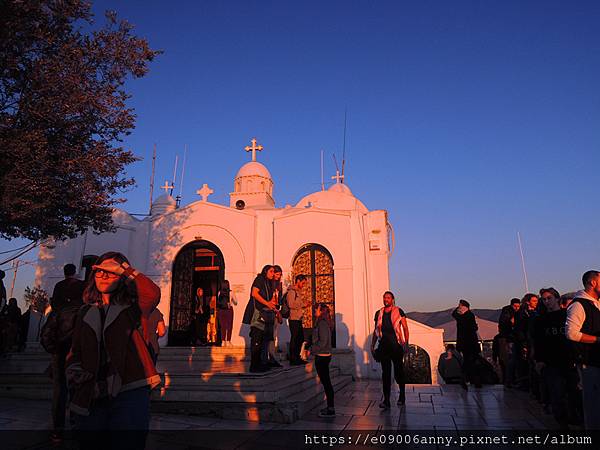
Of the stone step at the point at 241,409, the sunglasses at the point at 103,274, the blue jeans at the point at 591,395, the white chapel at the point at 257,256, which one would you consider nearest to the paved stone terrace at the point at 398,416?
the stone step at the point at 241,409

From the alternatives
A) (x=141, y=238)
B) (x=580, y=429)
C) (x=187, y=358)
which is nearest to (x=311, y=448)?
(x=580, y=429)

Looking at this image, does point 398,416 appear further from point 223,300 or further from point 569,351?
point 223,300

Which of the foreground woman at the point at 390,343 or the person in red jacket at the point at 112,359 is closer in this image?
the person in red jacket at the point at 112,359

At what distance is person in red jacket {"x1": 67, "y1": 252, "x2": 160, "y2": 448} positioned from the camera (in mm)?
2221

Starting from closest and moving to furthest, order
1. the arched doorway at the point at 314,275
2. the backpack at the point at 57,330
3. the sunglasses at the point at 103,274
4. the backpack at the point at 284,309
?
the sunglasses at the point at 103,274 < the backpack at the point at 57,330 < the backpack at the point at 284,309 < the arched doorway at the point at 314,275

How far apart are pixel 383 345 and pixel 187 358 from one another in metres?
6.04

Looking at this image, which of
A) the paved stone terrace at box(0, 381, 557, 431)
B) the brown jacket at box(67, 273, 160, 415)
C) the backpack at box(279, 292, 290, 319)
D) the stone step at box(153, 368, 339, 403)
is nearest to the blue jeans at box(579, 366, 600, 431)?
the paved stone terrace at box(0, 381, 557, 431)

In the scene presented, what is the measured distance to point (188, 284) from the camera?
13.7m

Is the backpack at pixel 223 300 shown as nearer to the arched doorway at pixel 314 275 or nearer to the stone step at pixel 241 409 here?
the arched doorway at pixel 314 275

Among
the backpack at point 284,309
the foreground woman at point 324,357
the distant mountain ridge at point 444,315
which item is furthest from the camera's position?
the distant mountain ridge at point 444,315

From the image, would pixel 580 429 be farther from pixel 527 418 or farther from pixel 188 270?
pixel 188 270

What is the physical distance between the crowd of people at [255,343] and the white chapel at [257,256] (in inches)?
137

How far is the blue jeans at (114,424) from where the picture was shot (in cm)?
221

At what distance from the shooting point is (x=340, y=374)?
37.4 feet
